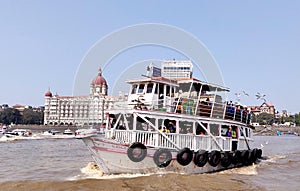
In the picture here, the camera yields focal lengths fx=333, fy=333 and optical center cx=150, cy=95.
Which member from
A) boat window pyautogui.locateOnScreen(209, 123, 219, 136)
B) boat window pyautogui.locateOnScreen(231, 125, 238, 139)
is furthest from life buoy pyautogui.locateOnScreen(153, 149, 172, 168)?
boat window pyautogui.locateOnScreen(231, 125, 238, 139)

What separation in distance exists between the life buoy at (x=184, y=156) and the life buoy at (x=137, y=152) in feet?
5.74

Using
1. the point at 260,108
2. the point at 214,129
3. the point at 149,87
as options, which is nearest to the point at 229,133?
the point at 214,129

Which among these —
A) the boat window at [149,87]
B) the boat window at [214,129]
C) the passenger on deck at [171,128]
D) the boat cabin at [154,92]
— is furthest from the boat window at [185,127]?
the boat window at [149,87]

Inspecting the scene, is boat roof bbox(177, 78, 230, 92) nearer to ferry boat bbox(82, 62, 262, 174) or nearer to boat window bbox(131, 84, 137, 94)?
ferry boat bbox(82, 62, 262, 174)

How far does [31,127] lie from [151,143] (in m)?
106

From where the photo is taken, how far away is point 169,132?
50.2 ft

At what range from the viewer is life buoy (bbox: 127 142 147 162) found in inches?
541

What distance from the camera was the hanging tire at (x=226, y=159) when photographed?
16875 mm

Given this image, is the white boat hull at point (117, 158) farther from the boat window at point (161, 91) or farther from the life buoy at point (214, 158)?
the boat window at point (161, 91)

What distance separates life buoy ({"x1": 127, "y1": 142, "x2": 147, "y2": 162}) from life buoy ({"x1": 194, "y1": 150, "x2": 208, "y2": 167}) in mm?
2778

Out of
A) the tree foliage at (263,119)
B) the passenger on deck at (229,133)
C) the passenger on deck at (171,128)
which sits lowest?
the passenger on deck at (229,133)

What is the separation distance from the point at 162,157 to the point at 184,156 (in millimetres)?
1143

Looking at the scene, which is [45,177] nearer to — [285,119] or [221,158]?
[221,158]

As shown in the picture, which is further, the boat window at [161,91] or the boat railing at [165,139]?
the boat window at [161,91]
